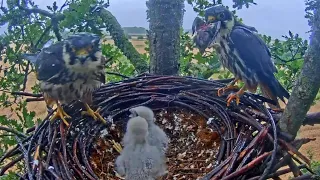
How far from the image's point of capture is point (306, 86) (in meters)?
1.43

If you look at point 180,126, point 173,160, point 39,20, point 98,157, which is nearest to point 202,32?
point 180,126

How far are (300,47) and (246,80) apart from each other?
1.40ft

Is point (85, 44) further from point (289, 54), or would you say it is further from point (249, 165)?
point (289, 54)

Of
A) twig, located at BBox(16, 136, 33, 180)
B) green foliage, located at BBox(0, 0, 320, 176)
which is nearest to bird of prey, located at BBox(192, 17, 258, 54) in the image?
green foliage, located at BBox(0, 0, 320, 176)

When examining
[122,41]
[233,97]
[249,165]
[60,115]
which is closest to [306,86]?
[249,165]

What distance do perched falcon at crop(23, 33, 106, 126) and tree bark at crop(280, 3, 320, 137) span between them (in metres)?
0.83

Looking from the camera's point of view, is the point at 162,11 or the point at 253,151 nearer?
the point at 253,151

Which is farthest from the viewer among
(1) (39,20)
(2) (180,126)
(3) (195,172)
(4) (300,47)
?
(1) (39,20)

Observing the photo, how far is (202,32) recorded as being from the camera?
7.13 feet

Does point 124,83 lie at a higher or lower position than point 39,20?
lower

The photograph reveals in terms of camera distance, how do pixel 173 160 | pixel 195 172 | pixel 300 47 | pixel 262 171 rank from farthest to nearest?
pixel 300 47 → pixel 173 160 → pixel 195 172 → pixel 262 171

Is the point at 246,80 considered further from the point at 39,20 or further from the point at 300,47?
the point at 39,20

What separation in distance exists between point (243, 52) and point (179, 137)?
18.7 inches

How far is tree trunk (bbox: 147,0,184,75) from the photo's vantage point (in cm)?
245
